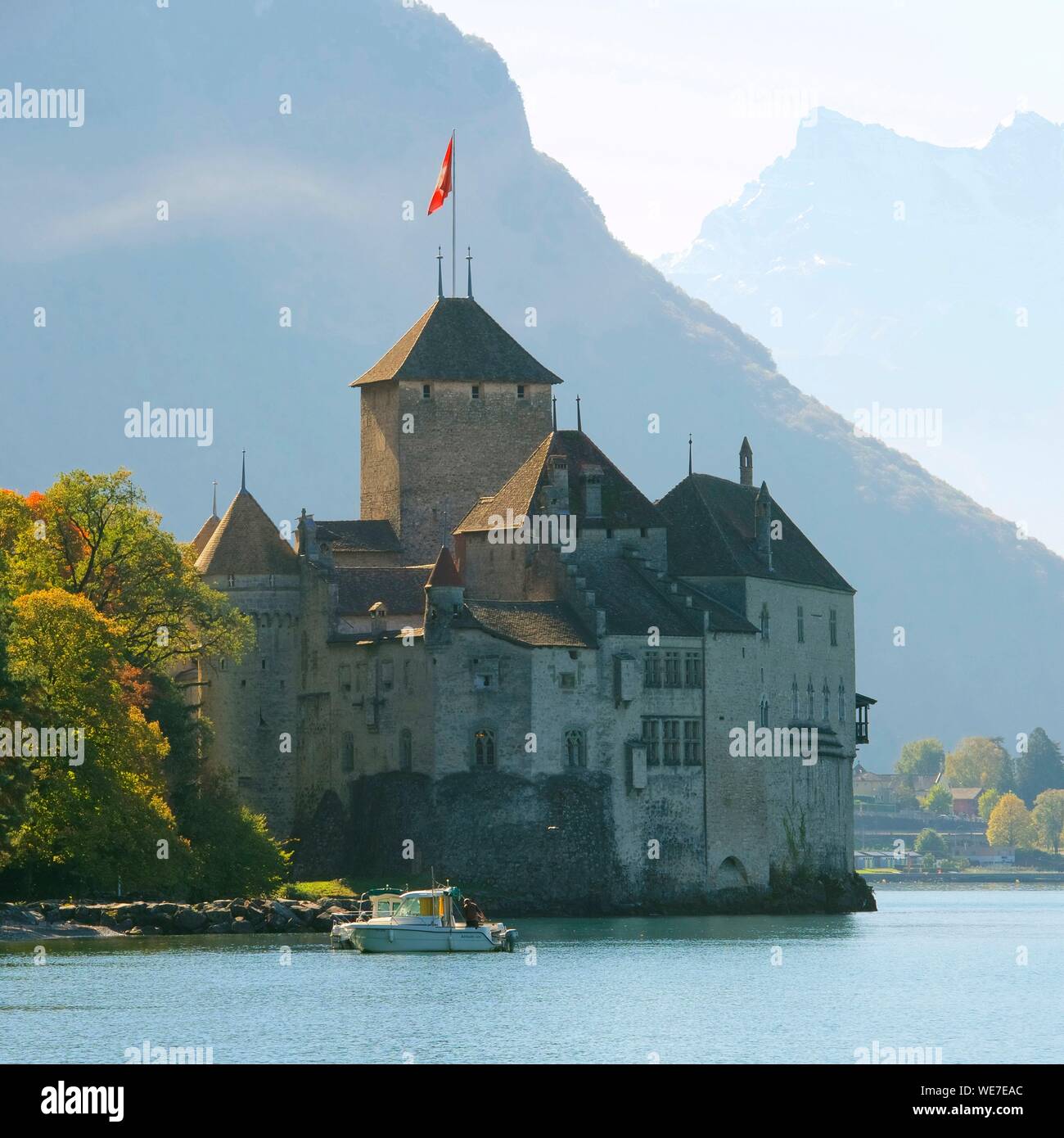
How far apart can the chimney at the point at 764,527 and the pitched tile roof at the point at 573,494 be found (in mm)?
5568

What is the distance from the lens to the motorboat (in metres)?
90.4

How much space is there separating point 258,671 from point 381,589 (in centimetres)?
688

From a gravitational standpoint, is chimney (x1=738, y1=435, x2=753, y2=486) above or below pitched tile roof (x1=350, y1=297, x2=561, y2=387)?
below

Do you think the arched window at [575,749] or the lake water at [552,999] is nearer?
the lake water at [552,999]

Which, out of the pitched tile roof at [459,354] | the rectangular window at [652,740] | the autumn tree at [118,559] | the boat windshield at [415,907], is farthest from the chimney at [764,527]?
the boat windshield at [415,907]

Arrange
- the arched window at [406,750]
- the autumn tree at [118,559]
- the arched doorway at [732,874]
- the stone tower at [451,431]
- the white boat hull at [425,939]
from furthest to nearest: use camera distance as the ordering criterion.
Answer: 1. the stone tower at [451,431]
2. the arched doorway at [732,874]
3. the arched window at [406,750]
4. the autumn tree at [118,559]
5. the white boat hull at [425,939]

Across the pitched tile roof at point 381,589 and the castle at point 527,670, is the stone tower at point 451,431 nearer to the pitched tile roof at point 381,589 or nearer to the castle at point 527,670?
the castle at point 527,670

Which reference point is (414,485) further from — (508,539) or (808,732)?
(808,732)

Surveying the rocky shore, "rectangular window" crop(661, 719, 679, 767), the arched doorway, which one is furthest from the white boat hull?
the arched doorway

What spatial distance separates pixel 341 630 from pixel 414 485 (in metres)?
12.7

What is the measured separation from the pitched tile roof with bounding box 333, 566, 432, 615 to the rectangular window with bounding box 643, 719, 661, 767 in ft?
34.8

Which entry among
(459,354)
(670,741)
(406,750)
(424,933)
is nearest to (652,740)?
(670,741)

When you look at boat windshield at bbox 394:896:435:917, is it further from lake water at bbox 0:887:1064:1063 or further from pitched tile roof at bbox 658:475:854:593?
pitched tile roof at bbox 658:475:854:593

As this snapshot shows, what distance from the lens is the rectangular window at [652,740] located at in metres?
110
